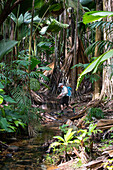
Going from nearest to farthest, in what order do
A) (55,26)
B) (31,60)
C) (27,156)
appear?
(27,156) < (31,60) < (55,26)

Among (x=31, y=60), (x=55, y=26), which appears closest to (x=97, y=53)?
(x=31, y=60)

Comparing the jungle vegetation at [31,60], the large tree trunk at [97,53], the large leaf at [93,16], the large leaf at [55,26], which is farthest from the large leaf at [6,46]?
the large leaf at [55,26]

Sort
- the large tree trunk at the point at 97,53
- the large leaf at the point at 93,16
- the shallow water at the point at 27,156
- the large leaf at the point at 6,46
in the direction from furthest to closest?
the large tree trunk at the point at 97,53 → the large leaf at the point at 6,46 → the shallow water at the point at 27,156 → the large leaf at the point at 93,16

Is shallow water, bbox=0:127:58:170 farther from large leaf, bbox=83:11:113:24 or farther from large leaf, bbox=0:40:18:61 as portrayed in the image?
large leaf, bbox=83:11:113:24

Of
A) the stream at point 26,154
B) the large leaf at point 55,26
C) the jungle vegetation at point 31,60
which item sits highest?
the large leaf at point 55,26

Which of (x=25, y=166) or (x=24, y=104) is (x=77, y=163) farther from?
(x=24, y=104)

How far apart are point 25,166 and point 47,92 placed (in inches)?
306

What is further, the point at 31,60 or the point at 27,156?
the point at 31,60

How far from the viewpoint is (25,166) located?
95.0 inches

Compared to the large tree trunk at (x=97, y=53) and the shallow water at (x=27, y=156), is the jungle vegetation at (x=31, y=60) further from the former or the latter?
the shallow water at (x=27, y=156)

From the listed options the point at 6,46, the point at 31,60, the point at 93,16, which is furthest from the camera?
the point at 31,60

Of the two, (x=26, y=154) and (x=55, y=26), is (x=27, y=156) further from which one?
(x=55, y=26)

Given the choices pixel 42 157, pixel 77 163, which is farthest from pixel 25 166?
pixel 77 163

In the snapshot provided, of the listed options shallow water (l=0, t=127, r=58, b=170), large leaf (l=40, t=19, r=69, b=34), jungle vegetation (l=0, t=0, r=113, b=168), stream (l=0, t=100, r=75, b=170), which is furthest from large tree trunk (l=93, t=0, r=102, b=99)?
shallow water (l=0, t=127, r=58, b=170)
